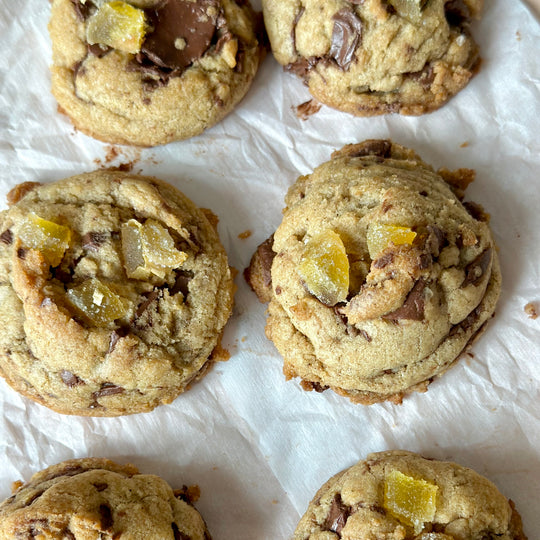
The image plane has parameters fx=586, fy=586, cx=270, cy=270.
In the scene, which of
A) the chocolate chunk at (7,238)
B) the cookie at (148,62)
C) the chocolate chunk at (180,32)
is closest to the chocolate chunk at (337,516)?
Result: the chocolate chunk at (7,238)

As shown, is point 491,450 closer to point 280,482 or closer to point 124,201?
point 280,482

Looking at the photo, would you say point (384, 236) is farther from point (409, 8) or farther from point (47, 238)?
point (47, 238)

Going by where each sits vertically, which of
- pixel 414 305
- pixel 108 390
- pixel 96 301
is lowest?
pixel 414 305

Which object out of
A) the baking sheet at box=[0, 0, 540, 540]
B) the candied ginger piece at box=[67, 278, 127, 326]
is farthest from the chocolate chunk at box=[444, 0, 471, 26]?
the candied ginger piece at box=[67, 278, 127, 326]

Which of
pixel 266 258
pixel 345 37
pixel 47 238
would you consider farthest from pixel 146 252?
pixel 345 37

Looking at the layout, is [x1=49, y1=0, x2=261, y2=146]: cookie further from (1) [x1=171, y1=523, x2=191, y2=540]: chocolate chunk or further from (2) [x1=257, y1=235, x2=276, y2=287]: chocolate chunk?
(1) [x1=171, y1=523, x2=191, y2=540]: chocolate chunk

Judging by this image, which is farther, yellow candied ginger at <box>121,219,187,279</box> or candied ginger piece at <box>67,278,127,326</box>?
yellow candied ginger at <box>121,219,187,279</box>

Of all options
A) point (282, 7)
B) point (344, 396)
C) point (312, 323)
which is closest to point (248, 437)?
point (344, 396)
